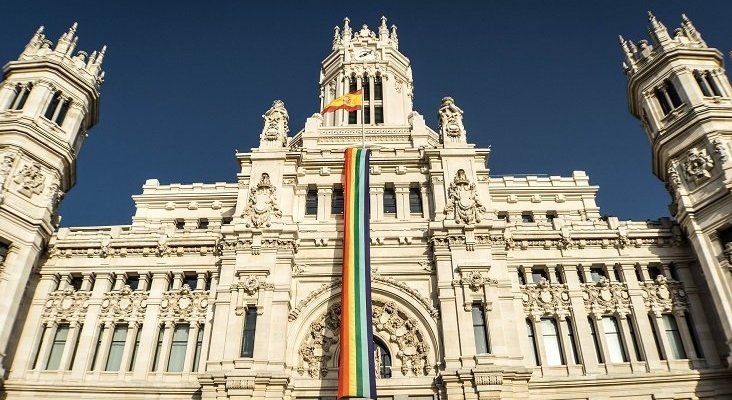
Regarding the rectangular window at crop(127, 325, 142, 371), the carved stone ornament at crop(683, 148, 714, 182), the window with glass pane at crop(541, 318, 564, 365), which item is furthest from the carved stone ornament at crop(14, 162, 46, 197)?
the carved stone ornament at crop(683, 148, 714, 182)

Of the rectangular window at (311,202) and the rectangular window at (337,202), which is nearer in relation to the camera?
the rectangular window at (337,202)

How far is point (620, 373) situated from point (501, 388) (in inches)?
331

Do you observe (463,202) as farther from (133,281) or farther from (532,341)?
(133,281)

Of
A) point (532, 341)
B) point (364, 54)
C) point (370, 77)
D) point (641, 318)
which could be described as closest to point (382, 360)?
point (532, 341)

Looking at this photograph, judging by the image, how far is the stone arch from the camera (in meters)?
30.6

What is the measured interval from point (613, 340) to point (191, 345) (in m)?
25.5

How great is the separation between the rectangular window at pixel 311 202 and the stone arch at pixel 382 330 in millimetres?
6360

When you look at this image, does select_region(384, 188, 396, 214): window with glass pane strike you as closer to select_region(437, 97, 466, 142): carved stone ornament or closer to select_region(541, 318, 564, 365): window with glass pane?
select_region(437, 97, 466, 142): carved stone ornament

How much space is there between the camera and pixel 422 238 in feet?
113

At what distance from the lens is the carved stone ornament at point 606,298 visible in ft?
109

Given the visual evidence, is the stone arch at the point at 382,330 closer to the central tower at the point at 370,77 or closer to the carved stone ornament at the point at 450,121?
the carved stone ornament at the point at 450,121

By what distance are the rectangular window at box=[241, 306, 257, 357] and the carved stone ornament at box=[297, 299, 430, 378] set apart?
9.27 ft

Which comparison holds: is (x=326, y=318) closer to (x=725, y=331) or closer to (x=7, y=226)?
(x=7, y=226)

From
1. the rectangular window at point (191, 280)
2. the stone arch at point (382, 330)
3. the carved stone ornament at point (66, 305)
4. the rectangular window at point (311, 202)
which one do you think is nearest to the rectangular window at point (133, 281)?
the carved stone ornament at point (66, 305)
